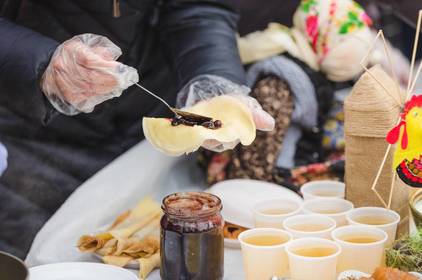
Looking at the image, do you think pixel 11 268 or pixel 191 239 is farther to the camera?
pixel 191 239

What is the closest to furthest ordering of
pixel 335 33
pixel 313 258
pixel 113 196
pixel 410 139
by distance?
pixel 313 258, pixel 410 139, pixel 113 196, pixel 335 33

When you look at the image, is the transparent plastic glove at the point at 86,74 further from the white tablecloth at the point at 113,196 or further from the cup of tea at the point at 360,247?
the cup of tea at the point at 360,247

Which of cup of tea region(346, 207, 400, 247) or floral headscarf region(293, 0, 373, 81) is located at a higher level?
floral headscarf region(293, 0, 373, 81)

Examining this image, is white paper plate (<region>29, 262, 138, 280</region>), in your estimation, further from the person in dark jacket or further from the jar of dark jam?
the person in dark jacket

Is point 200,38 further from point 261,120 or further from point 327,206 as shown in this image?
point 327,206

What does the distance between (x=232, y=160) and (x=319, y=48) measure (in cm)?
36

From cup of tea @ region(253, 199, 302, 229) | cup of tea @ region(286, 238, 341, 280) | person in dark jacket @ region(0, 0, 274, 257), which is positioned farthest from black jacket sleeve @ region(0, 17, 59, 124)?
cup of tea @ region(286, 238, 341, 280)

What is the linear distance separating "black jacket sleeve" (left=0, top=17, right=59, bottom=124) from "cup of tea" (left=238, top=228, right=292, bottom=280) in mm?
469

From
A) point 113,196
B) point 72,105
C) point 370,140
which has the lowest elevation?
point 113,196

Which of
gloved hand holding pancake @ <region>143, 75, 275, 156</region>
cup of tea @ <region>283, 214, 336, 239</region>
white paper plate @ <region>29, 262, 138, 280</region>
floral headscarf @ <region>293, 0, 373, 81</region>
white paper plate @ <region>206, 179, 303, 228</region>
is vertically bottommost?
white paper plate @ <region>29, 262, 138, 280</region>

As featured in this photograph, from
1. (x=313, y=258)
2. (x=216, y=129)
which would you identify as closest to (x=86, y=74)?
(x=216, y=129)

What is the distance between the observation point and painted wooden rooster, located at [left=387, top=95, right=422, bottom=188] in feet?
3.78

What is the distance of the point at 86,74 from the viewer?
3.84ft

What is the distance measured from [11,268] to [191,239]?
32 cm
